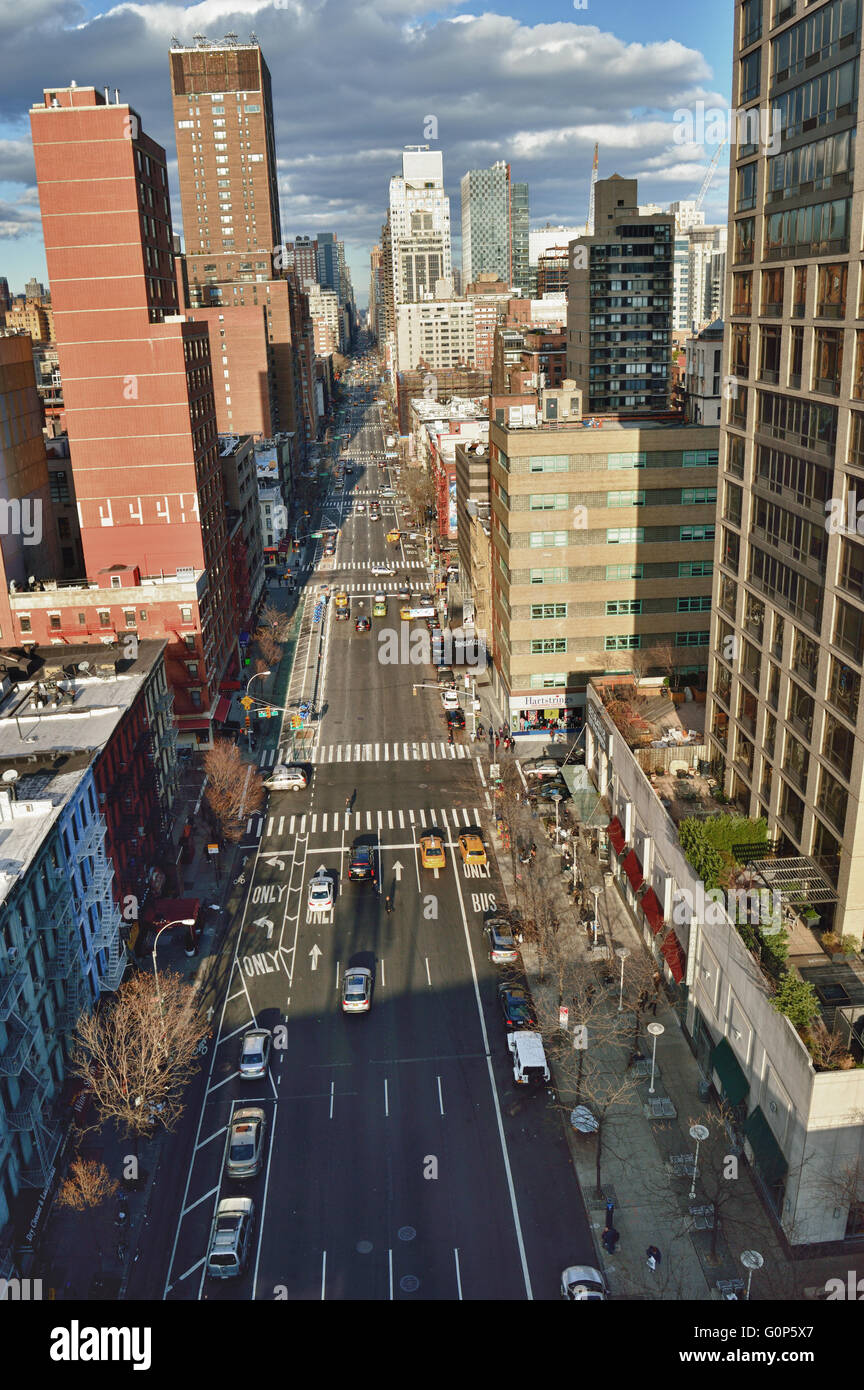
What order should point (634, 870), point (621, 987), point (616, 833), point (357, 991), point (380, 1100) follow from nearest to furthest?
point (380, 1100) < point (621, 987) < point (357, 991) < point (634, 870) < point (616, 833)

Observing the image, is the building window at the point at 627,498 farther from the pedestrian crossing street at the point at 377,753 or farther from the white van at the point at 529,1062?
the white van at the point at 529,1062

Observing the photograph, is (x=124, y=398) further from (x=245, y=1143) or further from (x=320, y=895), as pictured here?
(x=245, y=1143)

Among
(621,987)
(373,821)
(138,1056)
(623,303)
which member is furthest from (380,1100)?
(623,303)

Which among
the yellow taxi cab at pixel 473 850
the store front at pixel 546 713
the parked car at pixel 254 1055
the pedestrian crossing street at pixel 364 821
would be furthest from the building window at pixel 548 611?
the parked car at pixel 254 1055

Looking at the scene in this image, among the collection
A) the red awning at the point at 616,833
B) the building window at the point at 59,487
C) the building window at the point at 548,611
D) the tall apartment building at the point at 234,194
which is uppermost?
the tall apartment building at the point at 234,194

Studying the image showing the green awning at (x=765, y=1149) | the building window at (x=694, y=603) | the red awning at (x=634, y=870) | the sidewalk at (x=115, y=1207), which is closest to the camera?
the green awning at (x=765, y=1149)

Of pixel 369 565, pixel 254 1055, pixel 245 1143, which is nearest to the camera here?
pixel 245 1143
